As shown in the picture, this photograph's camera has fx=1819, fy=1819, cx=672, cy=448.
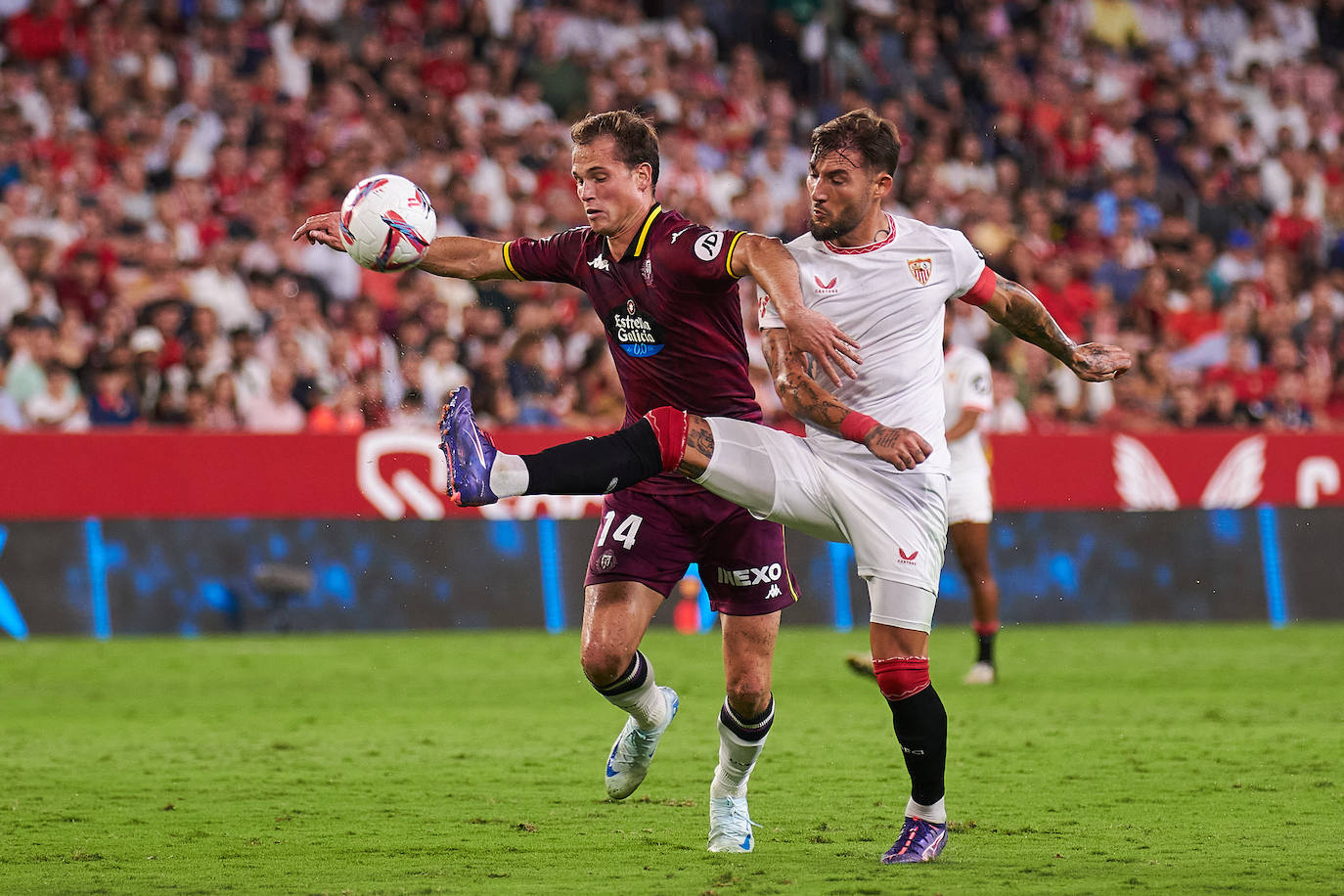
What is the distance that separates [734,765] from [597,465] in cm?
130

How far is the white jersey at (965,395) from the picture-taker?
1193cm

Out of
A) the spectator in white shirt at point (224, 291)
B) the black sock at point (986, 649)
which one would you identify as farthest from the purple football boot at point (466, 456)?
the spectator in white shirt at point (224, 291)

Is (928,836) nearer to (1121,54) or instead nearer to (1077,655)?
(1077,655)

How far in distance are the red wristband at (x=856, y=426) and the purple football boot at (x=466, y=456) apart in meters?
1.20

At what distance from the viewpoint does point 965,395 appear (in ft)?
39.1

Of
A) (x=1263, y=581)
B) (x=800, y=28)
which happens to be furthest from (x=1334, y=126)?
(x=1263, y=581)

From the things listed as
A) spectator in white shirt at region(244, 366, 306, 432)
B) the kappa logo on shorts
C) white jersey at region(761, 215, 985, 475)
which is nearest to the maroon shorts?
the kappa logo on shorts

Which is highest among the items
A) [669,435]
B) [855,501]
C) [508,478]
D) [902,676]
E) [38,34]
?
[38,34]

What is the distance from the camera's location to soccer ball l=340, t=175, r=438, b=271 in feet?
21.7

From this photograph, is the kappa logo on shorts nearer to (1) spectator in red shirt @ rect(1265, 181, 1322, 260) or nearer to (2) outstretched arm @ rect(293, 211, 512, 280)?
(2) outstretched arm @ rect(293, 211, 512, 280)

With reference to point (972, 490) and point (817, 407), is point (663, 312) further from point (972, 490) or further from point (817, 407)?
point (972, 490)

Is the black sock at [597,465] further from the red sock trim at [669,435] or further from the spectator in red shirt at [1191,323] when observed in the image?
the spectator in red shirt at [1191,323]

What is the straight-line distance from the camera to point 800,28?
21922 millimetres

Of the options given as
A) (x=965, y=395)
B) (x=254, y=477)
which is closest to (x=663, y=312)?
(x=965, y=395)
